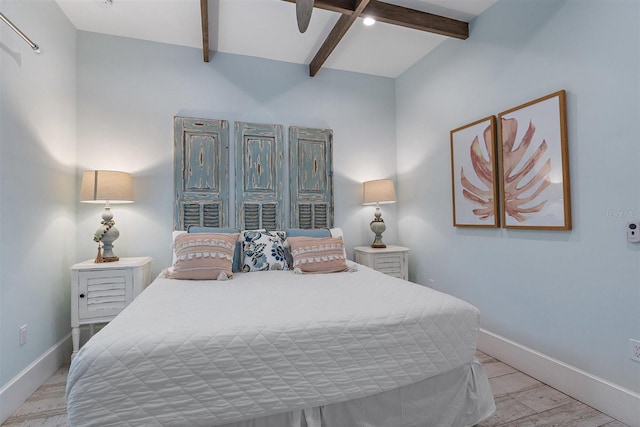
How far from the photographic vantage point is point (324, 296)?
1.74 metres

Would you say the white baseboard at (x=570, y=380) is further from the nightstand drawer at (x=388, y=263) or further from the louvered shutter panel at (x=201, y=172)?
the louvered shutter panel at (x=201, y=172)

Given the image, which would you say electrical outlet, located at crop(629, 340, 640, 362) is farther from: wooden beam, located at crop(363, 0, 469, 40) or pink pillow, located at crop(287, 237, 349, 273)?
wooden beam, located at crop(363, 0, 469, 40)

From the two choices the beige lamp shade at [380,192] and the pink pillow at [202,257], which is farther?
the beige lamp shade at [380,192]

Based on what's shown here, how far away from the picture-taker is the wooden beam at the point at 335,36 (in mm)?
2287

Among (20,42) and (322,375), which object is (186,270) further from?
(20,42)

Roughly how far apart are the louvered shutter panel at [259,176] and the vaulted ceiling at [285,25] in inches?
31.1

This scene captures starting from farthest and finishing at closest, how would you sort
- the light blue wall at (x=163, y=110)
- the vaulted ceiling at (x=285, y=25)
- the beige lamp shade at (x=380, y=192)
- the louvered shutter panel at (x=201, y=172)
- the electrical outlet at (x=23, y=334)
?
the beige lamp shade at (x=380, y=192), the louvered shutter panel at (x=201, y=172), the light blue wall at (x=163, y=110), the vaulted ceiling at (x=285, y=25), the electrical outlet at (x=23, y=334)

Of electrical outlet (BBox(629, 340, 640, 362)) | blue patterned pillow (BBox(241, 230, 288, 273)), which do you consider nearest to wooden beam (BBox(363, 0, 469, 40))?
blue patterned pillow (BBox(241, 230, 288, 273))

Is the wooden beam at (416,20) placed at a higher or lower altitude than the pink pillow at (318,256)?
higher

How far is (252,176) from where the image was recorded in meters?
3.17

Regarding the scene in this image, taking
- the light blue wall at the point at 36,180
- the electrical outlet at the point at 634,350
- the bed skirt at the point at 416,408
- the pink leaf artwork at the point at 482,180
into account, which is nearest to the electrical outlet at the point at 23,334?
the light blue wall at the point at 36,180

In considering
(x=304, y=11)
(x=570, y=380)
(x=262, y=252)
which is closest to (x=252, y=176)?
(x=262, y=252)

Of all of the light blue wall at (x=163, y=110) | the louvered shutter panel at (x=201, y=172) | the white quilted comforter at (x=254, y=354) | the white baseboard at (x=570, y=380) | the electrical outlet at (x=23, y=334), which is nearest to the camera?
the white quilted comforter at (x=254, y=354)

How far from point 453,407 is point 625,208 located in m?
1.41
